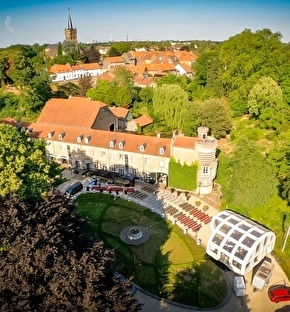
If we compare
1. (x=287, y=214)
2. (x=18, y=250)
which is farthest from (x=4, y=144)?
(x=287, y=214)

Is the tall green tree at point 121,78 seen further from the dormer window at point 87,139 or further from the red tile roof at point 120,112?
the dormer window at point 87,139

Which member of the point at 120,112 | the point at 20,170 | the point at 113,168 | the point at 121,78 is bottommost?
the point at 113,168

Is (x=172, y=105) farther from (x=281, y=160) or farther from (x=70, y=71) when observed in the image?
(x=70, y=71)

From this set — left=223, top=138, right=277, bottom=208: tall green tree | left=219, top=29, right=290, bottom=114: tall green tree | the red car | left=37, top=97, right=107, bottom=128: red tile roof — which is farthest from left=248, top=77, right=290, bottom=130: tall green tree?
the red car

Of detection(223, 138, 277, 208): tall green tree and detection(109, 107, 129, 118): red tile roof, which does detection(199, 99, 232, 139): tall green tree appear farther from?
detection(109, 107, 129, 118): red tile roof

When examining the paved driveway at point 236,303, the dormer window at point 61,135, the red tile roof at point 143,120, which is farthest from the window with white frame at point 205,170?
the red tile roof at point 143,120

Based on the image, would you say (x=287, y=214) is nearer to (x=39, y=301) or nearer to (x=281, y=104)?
(x=281, y=104)

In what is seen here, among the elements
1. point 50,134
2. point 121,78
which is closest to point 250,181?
point 50,134
